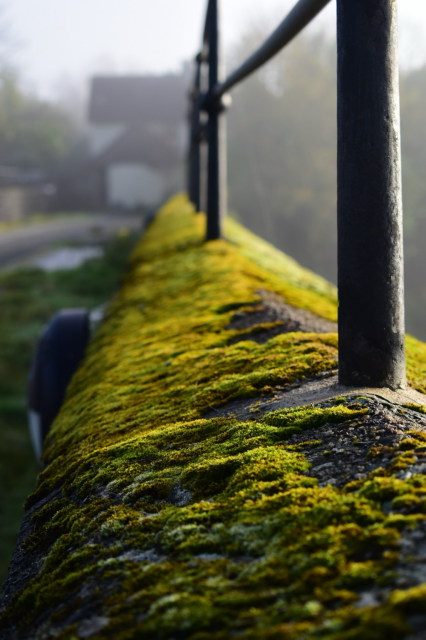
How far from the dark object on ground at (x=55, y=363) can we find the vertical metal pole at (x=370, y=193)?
1.99m

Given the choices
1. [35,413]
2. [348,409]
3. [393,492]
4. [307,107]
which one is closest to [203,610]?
[393,492]

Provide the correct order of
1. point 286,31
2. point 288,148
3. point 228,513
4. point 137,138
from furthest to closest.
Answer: point 137,138 → point 288,148 → point 286,31 → point 228,513

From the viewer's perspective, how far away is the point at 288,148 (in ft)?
122

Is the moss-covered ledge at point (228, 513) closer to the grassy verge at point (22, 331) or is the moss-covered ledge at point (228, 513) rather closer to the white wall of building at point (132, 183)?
the grassy verge at point (22, 331)

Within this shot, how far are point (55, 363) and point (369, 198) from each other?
2.26 m

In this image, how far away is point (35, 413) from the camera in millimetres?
3715

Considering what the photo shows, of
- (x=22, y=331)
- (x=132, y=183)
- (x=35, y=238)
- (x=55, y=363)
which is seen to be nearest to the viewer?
(x=55, y=363)

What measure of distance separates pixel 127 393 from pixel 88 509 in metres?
0.73

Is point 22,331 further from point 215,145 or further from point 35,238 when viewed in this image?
point 35,238

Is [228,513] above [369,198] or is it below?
below

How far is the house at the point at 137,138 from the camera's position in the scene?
144 ft

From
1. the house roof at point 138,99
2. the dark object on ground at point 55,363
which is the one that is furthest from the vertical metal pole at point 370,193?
the house roof at point 138,99

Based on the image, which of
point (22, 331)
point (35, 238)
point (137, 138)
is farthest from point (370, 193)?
point (137, 138)

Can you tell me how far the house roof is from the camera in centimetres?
5059
